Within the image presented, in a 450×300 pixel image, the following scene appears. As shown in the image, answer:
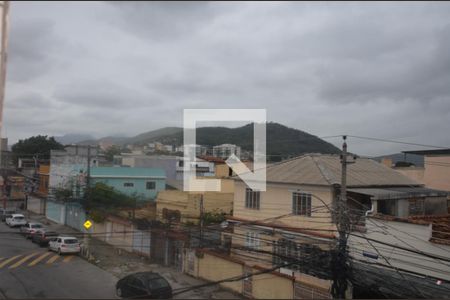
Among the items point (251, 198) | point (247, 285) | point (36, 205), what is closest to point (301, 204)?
point (251, 198)

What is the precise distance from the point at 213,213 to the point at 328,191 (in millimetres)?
6090

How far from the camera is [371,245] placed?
31.5 ft

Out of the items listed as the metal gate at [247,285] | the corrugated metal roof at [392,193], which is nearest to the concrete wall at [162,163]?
the metal gate at [247,285]

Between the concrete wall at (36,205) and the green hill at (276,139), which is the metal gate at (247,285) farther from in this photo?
the concrete wall at (36,205)

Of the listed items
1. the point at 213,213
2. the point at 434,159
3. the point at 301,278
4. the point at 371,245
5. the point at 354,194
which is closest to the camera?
Answer: the point at 371,245

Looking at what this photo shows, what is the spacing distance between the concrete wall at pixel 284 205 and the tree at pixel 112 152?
15.6 m

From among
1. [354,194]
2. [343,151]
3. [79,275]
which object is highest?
[343,151]

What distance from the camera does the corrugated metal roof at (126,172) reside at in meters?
21.9

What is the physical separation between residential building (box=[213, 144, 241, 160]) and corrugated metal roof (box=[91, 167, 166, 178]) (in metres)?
3.93

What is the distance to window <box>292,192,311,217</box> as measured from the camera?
11.5m

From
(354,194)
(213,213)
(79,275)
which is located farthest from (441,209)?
(79,275)

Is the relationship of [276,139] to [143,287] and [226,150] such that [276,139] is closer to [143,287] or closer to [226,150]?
[226,150]

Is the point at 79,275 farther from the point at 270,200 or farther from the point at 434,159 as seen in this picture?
the point at 434,159

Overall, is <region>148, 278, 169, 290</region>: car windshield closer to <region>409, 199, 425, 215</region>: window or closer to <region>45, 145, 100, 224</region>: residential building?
<region>409, 199, 425, 215</region>: window
